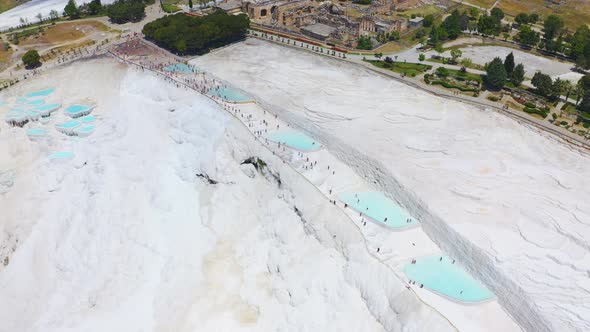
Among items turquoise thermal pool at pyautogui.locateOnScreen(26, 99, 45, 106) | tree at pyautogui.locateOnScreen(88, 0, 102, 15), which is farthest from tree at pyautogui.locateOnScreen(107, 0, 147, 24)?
turquoise thermal pool at pyautogui.locateOnScreen(26, 99, 45, 106)

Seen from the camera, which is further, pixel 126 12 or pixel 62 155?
pixel 126 12

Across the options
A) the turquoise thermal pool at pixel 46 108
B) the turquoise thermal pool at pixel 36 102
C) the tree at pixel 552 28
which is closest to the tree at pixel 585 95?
the tree at pixel 552 28

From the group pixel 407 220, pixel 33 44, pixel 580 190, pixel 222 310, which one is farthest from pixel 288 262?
pixel 33 44

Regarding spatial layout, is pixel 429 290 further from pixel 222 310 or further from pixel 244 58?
pixel 244 58

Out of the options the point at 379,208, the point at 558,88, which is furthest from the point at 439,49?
the point at 379,208

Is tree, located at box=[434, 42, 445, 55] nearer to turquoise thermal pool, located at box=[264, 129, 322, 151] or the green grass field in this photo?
the green grass field

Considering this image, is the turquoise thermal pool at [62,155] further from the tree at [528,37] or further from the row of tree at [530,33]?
the tree at [528,37]

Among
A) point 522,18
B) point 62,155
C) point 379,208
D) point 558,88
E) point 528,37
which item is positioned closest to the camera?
point 379,208

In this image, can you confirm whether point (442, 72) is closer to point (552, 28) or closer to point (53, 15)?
point (552, 28)
